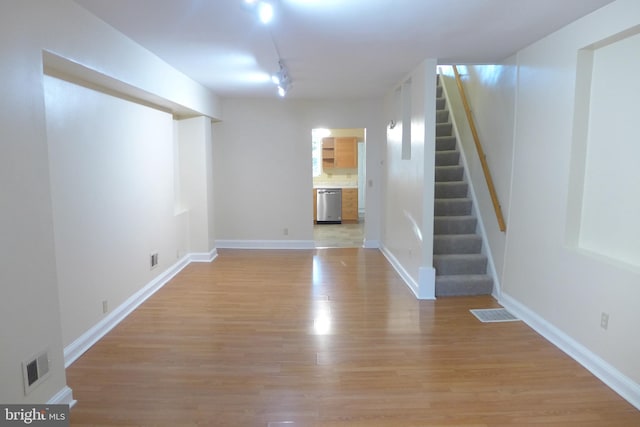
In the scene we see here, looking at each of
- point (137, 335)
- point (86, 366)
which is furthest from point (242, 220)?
point (86, 366)

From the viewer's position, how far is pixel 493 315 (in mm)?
3725

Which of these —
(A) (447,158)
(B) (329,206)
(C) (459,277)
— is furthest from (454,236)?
(B) (329,206)

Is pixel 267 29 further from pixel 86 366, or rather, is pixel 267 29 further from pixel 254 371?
pixel 86 366

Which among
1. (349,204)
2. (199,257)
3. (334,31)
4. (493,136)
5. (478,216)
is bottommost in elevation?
(199,257)

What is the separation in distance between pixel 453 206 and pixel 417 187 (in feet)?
2.95

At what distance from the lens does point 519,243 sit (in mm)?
3721

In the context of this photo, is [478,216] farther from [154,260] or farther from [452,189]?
[154,260]

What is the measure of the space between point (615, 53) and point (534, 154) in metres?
0.97

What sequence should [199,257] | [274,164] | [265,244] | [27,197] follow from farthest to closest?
[265,244], [274,164], [199,257], [27,197]

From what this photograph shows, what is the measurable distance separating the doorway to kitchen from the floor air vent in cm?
481

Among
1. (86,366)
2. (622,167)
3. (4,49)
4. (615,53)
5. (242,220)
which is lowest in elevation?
(86,366)

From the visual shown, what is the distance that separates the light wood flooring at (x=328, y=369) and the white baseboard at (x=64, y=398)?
0.15ft

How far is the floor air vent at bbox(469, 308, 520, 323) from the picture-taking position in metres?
3.62

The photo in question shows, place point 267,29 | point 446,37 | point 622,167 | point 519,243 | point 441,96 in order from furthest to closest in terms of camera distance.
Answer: point 441,96 → point 519,243 → point 446,37 → point 267,29 → point 622,167
